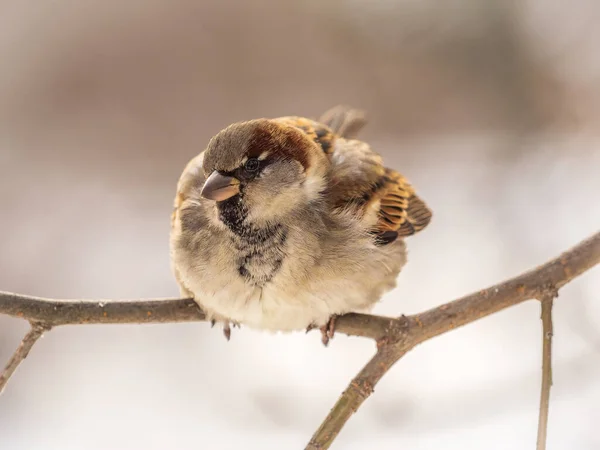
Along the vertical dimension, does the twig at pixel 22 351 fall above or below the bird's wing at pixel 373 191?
below

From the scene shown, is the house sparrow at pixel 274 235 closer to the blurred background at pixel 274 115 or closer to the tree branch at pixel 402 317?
the tree branch at pixel 402 317

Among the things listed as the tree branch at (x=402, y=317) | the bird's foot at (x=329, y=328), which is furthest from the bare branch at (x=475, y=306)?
the bird's foot at (x=329, y=328)

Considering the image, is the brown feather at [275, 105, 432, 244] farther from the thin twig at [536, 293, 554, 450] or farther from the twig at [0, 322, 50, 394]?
the twig at [0, 322, 50, 394]

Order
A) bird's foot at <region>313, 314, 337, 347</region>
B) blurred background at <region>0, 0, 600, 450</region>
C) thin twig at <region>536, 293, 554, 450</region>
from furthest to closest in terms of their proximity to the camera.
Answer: blurred background at <region>0, 0, 600, 450</region> < bird's foot at <region>313, 314, 337, 347</region> < thin twig at <region>536, 293, 554, 450</region>

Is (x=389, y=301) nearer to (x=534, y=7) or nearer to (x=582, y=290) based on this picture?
(x=582, y=290)

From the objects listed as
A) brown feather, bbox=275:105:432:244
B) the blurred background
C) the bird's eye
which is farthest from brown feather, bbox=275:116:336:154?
the blurred background

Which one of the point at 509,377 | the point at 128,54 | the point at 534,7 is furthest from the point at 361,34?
the point at 509,377
